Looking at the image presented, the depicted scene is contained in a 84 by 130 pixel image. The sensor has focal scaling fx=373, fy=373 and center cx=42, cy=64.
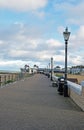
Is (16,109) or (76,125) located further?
(16,109)

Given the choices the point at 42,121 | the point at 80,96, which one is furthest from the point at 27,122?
the point at 80,96

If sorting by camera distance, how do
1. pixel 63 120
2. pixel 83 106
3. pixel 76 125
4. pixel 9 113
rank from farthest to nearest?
pixel 83 106, pixel 9 113, pixel 63 120, pixel 76 125

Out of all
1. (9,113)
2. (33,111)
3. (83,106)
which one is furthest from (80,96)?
(9,113)

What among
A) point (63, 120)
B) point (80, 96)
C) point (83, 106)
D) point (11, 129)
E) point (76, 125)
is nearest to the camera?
point (11, 129)

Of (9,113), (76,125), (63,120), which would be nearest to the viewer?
(76,125)

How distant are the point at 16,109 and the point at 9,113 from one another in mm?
1564

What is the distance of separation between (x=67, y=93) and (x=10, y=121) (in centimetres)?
1290

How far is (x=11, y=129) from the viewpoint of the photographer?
432 inches

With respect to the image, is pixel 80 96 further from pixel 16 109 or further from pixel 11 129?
pixel 11 129

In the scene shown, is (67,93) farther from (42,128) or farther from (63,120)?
(42,128)

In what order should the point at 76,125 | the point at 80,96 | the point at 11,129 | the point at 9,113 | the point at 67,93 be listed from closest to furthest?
the point at 11,129, the point at 76,125, the point at 9,113, the point at 80,96, the point at 67,93

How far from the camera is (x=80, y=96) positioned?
17516 mm

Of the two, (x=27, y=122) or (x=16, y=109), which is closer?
(x=27, y=122)

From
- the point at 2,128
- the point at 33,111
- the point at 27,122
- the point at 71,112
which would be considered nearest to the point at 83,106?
the point at 71,112
